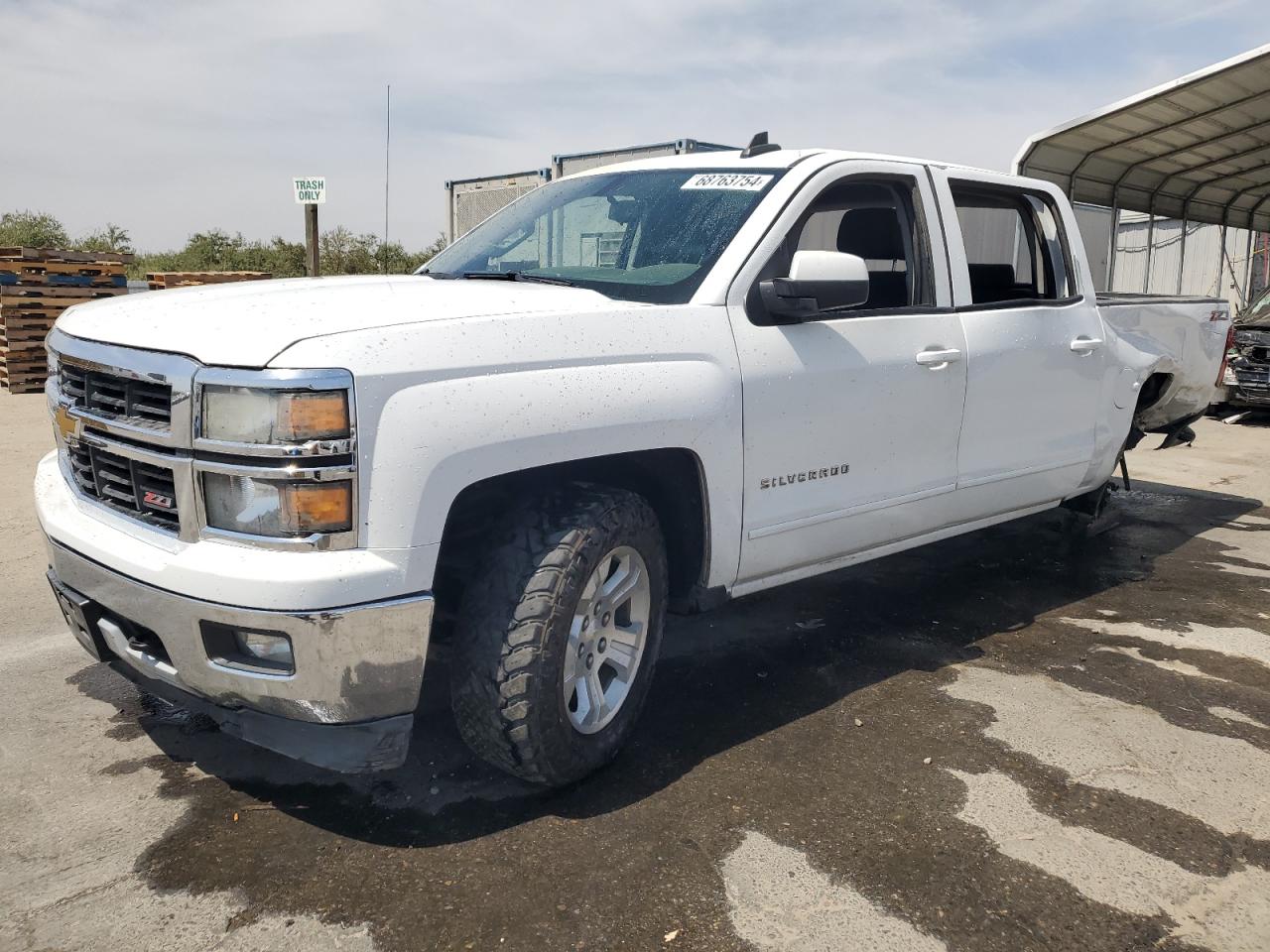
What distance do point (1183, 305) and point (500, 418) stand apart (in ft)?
15.9

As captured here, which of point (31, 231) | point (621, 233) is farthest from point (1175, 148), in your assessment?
point (31, 231)

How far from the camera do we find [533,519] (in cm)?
287

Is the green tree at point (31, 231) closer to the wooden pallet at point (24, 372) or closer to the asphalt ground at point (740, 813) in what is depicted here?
the wooden pallet at point (24, 372)

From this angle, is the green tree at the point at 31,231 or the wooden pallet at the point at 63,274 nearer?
the wooden pallet at the point at 63,274

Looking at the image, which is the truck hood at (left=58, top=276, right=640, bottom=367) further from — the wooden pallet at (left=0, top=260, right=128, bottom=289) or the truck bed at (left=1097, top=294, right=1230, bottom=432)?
the wooden pallet at (left=0, top=260, right=128, bottom=289)

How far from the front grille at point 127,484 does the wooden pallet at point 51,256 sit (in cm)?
1107

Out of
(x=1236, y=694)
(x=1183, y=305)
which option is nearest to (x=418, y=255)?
(x=1183, y=305)

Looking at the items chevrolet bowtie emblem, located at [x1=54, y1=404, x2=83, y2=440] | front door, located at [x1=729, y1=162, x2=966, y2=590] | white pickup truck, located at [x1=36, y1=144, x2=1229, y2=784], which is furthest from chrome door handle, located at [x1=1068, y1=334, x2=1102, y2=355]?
chevrolet bowtie emblem, located at [x1=54, y1=404, x2=83, y2=440]

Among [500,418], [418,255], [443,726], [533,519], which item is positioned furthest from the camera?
[418,255]

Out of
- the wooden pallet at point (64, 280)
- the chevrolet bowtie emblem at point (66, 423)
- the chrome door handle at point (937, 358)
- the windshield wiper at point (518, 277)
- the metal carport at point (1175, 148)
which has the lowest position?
the chevrolet bowtie emblem at point (66, 423)

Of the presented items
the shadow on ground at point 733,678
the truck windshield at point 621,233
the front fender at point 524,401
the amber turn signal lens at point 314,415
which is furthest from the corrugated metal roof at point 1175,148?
the amber turn signal lens at point 314,415

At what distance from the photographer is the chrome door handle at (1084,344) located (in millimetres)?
4676

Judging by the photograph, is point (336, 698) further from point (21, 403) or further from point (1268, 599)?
point (21, 403)

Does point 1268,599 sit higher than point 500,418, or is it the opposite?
point 500,418
